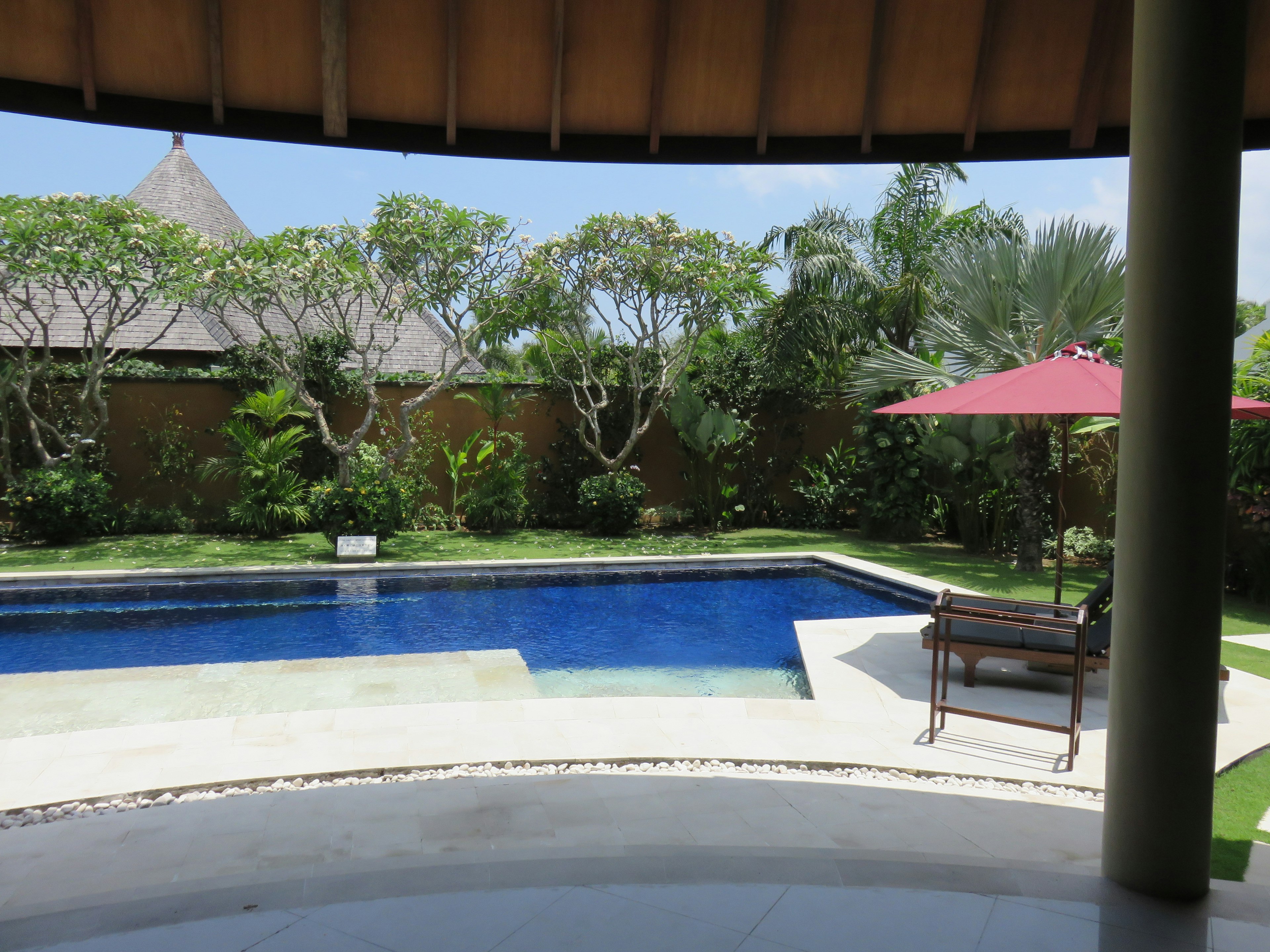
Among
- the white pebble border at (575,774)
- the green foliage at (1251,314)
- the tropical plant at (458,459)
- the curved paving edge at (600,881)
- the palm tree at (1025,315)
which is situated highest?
the green foliage at (1251,314)

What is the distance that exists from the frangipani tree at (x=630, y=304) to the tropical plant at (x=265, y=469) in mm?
4574

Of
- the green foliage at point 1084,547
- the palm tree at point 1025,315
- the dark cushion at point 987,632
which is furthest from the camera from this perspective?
the green foliage at point 1084,547

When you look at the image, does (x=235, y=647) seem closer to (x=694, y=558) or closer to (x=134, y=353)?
(x=694, y=558)

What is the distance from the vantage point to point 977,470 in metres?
13.4

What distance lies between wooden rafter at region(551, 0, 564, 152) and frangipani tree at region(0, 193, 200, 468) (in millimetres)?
9145

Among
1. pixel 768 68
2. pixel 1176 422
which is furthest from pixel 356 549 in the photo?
pixel 1176 422

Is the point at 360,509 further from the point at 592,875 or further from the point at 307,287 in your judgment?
the point at 592,875

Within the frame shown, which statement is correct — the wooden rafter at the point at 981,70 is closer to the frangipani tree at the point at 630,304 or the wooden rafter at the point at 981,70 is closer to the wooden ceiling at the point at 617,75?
the wooden ceiling at the point at 617,75

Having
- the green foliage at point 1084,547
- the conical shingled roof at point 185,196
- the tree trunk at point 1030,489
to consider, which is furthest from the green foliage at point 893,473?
the conical shingled roof at point 185,196

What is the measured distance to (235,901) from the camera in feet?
8.82

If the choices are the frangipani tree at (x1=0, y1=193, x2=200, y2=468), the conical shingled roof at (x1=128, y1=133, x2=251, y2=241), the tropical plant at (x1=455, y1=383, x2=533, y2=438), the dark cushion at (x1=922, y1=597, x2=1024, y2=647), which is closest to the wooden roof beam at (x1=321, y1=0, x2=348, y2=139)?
the dark cushion at (x1=922, y1=597, x2=1024, y2=647)

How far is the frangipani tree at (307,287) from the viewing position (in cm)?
1178

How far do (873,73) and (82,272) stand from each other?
1243 cm

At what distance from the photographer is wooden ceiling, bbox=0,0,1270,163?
157 inches
